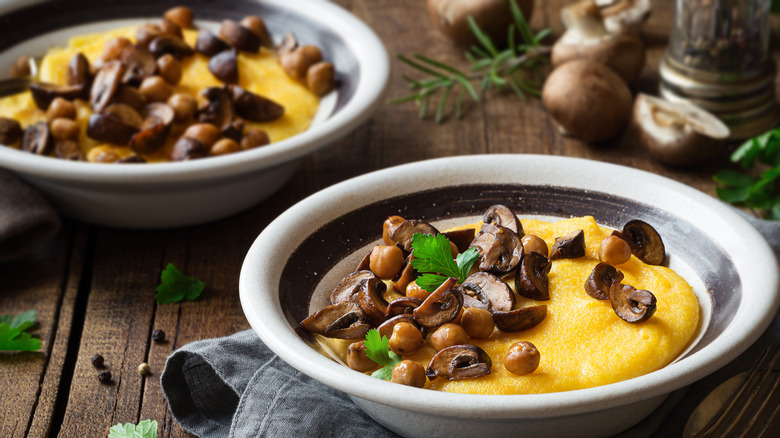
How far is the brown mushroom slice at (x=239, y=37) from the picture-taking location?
3104 mm

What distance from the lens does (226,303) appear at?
2.34 metres

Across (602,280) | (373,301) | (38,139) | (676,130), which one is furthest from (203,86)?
(602,280)

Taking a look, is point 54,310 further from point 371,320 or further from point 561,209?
point 561,209

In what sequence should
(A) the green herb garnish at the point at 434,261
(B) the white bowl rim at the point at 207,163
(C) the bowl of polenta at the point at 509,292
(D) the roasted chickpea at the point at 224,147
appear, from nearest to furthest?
(C) the bowl of polenta at the point at 509,292, (A) the green herb garnish at the point at 434,261, (B) the white bowl rim at the point at 207,163, (D) the roasted chickpea at the point at 224,147

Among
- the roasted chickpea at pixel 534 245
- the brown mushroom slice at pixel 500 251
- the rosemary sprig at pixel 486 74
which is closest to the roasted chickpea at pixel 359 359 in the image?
the brown mushroom slice at pixel 500 251

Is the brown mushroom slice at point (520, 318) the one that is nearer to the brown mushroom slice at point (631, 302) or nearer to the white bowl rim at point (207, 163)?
the brown mushroom slice at point (631, 302)

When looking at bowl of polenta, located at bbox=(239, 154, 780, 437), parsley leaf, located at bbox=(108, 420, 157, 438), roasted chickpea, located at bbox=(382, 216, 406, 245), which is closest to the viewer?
bowl of polenta, located at bbox=(239, 154, 780, 437)

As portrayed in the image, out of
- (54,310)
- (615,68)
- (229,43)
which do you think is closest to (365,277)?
(54,310)

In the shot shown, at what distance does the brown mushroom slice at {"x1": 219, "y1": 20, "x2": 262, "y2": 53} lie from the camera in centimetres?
310

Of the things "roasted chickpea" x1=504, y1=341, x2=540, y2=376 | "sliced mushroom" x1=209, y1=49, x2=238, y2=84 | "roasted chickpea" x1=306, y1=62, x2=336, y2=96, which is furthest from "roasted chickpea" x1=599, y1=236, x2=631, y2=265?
"sliced mushroom" x1=209, y1=49, x2=238, y2=84

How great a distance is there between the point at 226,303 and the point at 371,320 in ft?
2.37

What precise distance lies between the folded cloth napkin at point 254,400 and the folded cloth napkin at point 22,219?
0.78m

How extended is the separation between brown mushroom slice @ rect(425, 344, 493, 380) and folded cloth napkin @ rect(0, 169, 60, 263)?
Answer: 1.43 meters

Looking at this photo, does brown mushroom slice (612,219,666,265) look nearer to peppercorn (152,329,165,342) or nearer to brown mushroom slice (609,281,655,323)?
brown mushroom slice (609,281,655,323)
